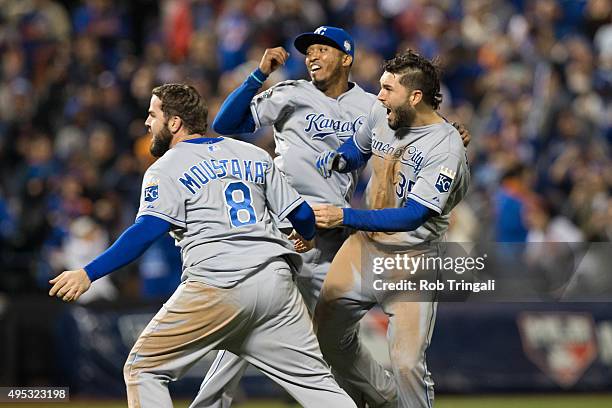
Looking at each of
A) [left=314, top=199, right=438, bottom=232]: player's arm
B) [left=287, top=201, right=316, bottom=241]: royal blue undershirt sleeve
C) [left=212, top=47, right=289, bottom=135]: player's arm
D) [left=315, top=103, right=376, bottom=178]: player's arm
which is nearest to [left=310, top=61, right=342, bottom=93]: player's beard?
[left=212, top=47, right=289, bottom=135]: player's arm

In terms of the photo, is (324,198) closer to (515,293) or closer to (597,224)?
(515,293)

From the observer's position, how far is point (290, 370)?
666 centimetres

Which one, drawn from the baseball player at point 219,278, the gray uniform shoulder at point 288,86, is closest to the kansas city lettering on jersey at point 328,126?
the gray uniform shoulder at point 288,86

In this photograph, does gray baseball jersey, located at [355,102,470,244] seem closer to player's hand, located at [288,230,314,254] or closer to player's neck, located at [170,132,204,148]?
player's hand, located at [288,230,314,254]

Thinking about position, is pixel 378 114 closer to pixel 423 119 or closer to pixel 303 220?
pixel 423 119

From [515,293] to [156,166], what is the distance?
227 inches

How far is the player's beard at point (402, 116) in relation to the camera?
289 inches

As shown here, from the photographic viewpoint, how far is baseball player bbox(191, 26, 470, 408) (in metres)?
7.98

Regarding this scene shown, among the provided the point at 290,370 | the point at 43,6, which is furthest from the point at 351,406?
the point at 43,6

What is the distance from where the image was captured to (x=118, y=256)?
6.45 metres

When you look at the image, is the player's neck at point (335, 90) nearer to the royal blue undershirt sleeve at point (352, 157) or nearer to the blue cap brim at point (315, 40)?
Answer: the blue cap brim at point (315, 40)

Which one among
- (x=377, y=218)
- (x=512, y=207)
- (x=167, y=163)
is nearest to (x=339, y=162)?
(x=377, y=218)

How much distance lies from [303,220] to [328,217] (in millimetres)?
230

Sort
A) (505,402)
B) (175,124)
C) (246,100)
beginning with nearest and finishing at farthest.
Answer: (175,124)
(246,100)
(505,402)
